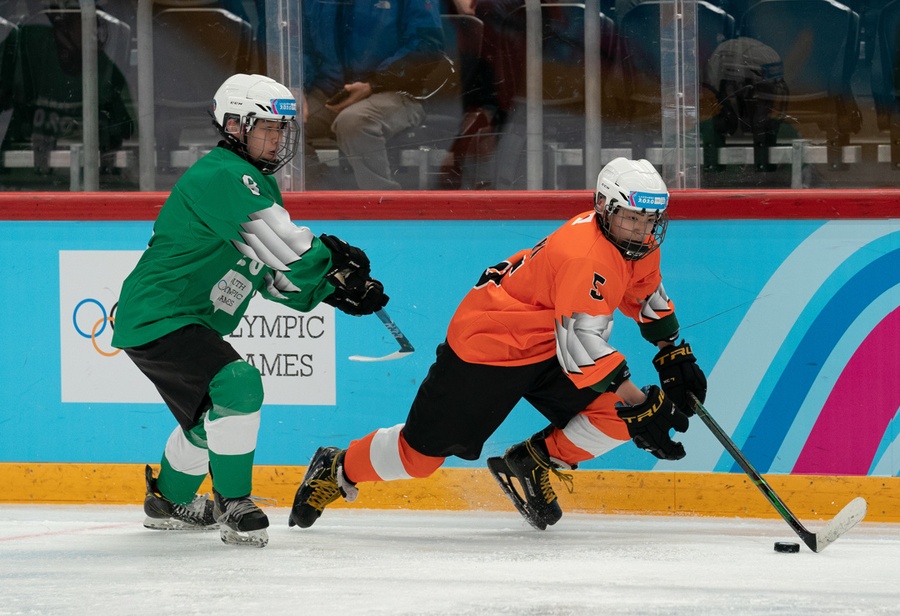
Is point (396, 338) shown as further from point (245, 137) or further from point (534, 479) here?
point (245, 137)

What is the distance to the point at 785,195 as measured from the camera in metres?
4.08

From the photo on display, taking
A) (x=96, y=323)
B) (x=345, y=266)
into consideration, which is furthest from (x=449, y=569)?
(x=96, y=323)

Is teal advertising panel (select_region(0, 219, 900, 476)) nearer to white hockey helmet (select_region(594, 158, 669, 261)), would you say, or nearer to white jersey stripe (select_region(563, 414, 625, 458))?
white jersey stripe (select_region(563, 414, 625, 458))

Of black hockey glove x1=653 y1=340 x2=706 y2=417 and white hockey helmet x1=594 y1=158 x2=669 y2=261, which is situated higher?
white hockey helmet x1=594 y1=158 x2=669 y2=261

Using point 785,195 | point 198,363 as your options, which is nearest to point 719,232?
point 785,195

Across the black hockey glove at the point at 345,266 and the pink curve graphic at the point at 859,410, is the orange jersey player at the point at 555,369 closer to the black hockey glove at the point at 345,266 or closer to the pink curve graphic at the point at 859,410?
the black hockey glove at the point at 345,266

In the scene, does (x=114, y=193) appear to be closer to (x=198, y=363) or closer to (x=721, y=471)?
(x=198, y=363)

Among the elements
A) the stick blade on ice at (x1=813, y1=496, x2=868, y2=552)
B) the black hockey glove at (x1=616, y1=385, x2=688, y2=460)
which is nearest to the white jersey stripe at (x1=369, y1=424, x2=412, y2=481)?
the black hockey glove at (x1=616, y1=385, x2=688, y2=460)

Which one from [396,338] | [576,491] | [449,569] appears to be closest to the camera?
[449,569]

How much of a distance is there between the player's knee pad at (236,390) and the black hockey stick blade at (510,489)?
81 centimetres

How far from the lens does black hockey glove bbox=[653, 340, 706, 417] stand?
11.7 ft

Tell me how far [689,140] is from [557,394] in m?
1.09

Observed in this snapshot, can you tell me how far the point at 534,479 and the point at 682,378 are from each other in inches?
21.0

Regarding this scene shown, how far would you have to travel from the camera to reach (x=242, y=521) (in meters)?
3.38
